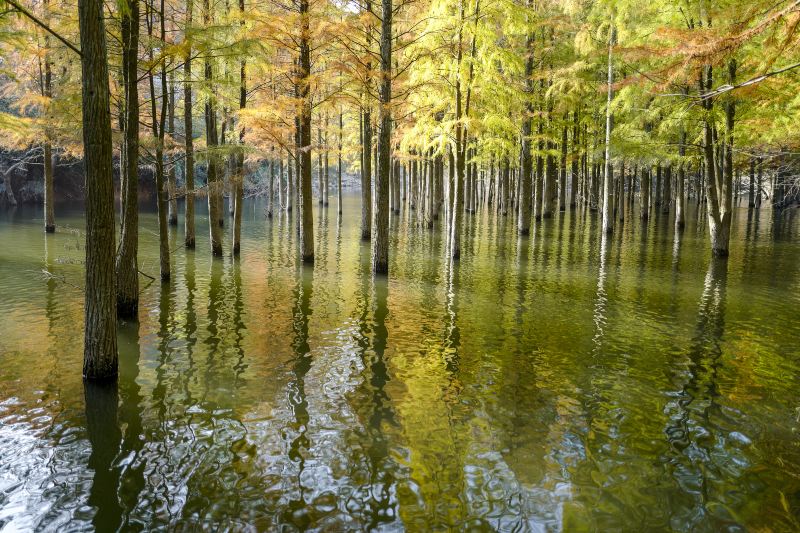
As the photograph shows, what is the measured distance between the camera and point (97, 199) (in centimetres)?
680

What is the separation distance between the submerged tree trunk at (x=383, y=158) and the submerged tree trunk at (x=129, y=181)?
6498 mm

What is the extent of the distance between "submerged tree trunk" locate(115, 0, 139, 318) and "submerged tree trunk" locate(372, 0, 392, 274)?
6.50 m

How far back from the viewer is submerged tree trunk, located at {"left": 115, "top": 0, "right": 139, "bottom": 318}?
10328 mm

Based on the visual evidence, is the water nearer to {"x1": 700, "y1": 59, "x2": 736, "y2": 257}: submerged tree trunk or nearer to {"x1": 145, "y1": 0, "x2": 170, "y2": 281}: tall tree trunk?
{"x1": 145, "y1": 0, "x2": 170, "y2": 281}: tall tree trunk

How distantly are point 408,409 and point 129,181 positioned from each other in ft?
24.9

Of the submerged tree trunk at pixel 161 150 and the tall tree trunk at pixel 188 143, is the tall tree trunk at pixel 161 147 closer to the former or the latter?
the submerged tree trunk at pixel 161 150

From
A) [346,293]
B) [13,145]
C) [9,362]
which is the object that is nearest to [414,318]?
[346,293]

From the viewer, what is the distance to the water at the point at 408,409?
15.8ft

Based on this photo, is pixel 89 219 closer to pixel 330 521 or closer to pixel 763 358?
pixel 330 521

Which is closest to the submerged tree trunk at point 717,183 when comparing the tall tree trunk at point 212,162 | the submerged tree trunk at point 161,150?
the tall tree trunk at point 212,162

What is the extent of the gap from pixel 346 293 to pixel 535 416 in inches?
305

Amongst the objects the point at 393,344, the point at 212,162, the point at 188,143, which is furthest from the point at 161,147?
the point at 393,344

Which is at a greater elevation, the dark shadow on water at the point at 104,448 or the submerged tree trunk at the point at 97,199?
the submerged tree trunk at the point at 97,199

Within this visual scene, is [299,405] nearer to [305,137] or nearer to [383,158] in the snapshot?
[383,158]
